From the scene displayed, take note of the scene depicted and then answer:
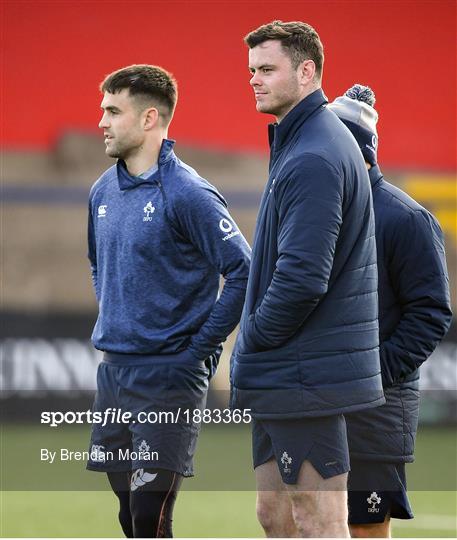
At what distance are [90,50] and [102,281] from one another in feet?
15.6

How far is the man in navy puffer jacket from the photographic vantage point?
3604mm

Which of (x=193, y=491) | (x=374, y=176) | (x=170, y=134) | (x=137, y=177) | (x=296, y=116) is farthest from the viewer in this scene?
(x=170, y=134)

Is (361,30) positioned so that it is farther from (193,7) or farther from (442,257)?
(442,257)

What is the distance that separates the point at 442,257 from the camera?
3.64m

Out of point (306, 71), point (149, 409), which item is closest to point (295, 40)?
point (306, 71)

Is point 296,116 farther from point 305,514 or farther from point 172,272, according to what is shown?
point 305,514

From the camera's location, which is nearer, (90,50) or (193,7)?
(90,50)

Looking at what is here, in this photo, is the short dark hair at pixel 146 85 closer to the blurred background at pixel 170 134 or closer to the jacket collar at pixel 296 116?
the jacket collar at pixel 296 116

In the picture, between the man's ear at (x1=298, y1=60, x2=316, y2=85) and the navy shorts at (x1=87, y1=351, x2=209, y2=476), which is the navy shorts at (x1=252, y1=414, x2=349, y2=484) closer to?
the navy shorts at (x1=87, y1=351, x2=209, y2=476)

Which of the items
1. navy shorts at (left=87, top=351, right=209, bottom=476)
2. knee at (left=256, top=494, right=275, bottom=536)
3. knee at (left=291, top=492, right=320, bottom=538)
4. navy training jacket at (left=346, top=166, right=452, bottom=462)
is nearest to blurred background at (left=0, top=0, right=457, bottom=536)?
navy shorts at (left=87, top=351, right=209, bottom=476)

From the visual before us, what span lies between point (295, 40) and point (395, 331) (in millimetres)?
934

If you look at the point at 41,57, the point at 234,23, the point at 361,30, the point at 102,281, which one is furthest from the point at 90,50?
the point at 102,281

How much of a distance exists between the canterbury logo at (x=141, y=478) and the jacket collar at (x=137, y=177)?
90 cm

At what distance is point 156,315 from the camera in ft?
12.4
